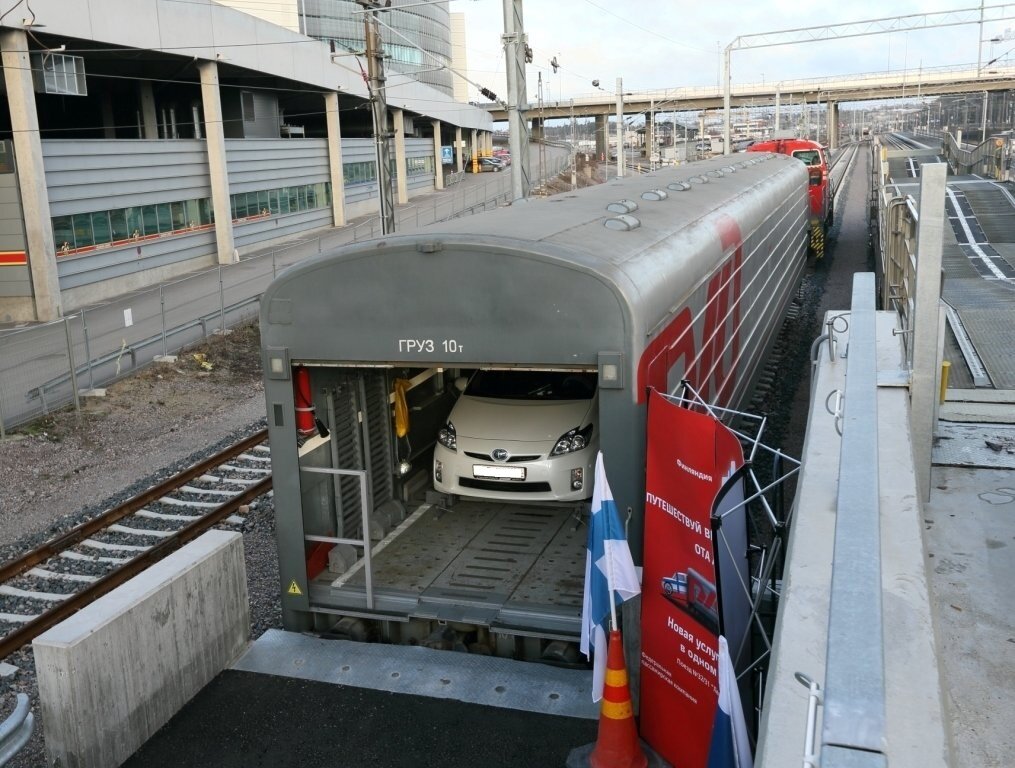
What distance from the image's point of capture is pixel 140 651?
6277 millimetres

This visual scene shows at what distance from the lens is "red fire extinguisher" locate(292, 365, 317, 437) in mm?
7125

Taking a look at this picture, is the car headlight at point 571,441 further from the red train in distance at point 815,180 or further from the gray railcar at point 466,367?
the red train in distance at point 815,180

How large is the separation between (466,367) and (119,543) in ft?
16.9

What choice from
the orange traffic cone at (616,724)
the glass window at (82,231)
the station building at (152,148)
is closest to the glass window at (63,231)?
the station building at (152,148)

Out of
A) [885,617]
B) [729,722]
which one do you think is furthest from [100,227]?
[885,617]

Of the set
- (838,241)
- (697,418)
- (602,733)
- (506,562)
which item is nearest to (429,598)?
(506,562)

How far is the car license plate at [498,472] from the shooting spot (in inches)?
316

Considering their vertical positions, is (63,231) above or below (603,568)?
above

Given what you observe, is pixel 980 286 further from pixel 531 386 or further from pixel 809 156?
pixel 809 156

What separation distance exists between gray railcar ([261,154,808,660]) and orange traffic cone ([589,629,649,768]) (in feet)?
2.49

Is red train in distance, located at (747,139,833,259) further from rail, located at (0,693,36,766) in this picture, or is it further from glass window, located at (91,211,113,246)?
rail, located at (0,693,36,766)

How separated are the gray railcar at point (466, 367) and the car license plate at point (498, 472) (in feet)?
2.07

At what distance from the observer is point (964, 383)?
9430 mm

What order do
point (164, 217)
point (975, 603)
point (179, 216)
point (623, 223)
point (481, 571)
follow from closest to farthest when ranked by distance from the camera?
1. point (975, 603)
2. point (623, 223)
3. point (481, 571)
4. point (164, 217)
5. point (179, 216)
